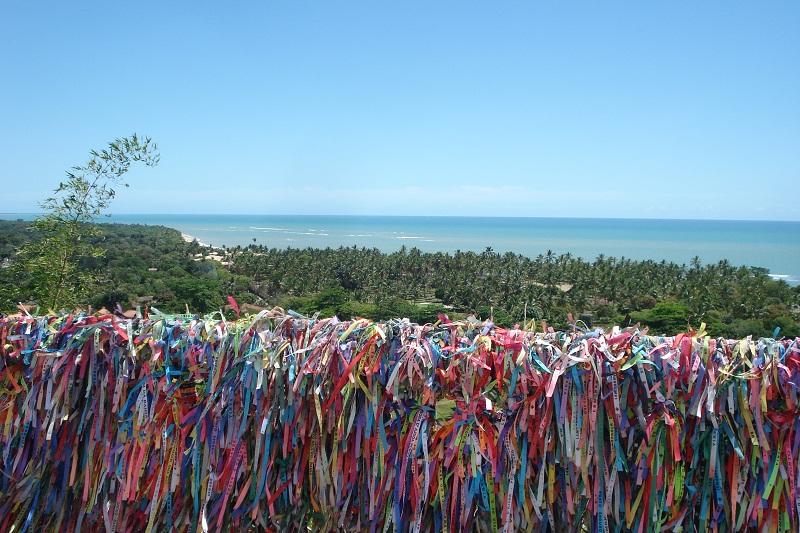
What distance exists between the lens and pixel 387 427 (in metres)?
2.38

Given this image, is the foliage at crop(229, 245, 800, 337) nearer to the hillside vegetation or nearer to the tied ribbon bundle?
the hillside vegetation

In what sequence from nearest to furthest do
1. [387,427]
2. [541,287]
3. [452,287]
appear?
[387,427] < [452,287] < [541,287]

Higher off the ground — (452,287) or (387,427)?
(387,427)

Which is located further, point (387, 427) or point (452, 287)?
point (452, 287)

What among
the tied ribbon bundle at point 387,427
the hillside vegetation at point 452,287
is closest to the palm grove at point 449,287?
the hillside vegetation at point 452,287

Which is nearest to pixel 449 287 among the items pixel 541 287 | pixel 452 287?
pixel 452 287

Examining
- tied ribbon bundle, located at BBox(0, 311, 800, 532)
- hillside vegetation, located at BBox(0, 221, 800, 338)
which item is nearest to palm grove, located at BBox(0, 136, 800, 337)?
hillside vegetation, located at BBox(0, 221, 800, 338)

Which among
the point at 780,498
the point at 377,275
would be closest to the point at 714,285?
the point at 377,275

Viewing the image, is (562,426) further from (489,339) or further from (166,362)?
(166,362)

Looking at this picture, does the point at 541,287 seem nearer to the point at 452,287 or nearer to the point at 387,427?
the point at 452,287

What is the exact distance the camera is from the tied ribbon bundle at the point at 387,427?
2.19m

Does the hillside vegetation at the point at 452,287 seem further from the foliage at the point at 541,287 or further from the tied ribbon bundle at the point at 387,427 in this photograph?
the tied ribbon bundle at the point at 387,427

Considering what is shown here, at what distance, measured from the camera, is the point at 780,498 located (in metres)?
2.18

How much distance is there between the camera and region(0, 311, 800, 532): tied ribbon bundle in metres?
2.19
